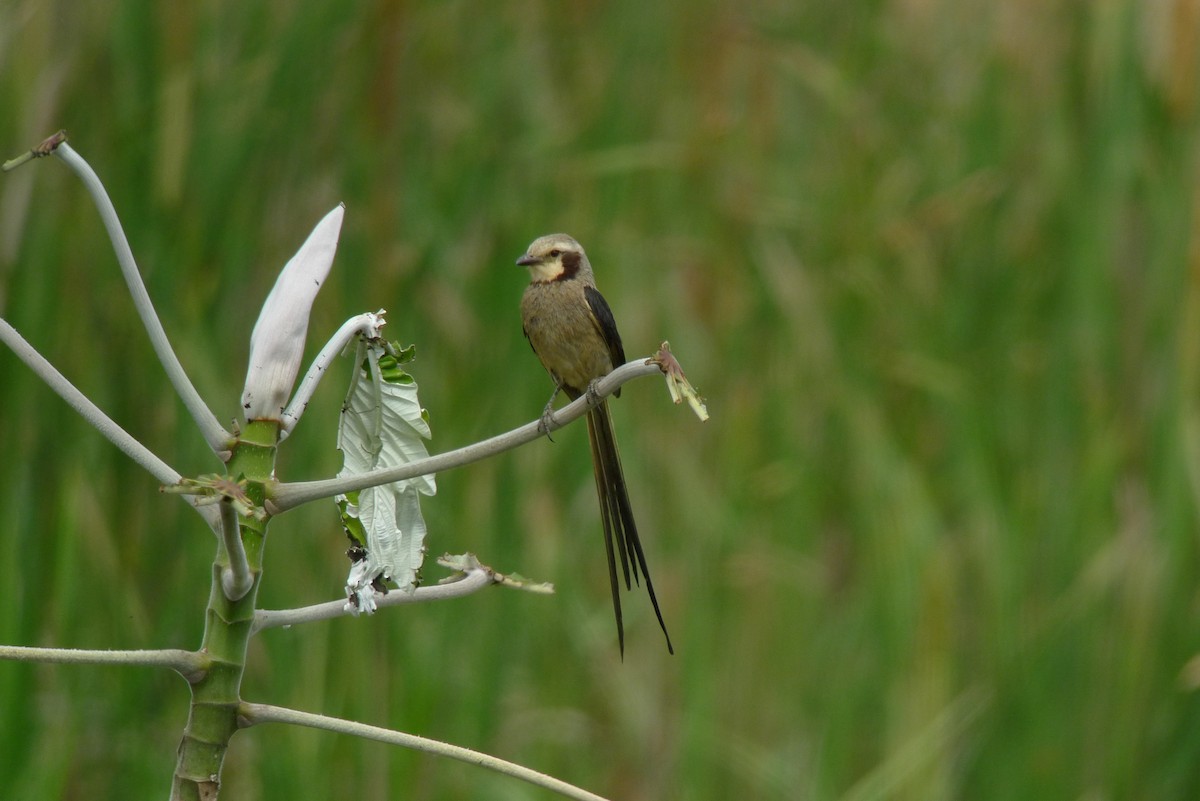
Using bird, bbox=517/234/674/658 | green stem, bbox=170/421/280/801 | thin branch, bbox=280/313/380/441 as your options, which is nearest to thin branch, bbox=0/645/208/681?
green stem, bbox=170/421/280/801

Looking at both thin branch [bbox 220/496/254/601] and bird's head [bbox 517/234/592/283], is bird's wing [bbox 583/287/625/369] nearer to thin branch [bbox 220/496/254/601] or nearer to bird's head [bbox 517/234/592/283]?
bird's head [bbox 517/234/592/283]

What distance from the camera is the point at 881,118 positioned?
2861 mm

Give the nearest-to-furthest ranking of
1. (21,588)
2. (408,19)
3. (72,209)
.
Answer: (21,588), (72,209), (408,19)

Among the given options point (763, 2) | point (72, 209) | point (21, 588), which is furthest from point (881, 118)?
point (21, 588)

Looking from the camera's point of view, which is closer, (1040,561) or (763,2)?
(1040,561)

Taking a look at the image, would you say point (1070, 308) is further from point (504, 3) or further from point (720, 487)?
point (504, 3)

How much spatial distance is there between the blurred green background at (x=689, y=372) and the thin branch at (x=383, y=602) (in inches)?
44.1

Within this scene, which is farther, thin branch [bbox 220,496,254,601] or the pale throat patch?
the pale throat patch

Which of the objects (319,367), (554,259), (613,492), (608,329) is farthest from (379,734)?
(554,259)

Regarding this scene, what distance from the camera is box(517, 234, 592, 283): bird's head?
220 centimetres

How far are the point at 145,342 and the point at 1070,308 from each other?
1.63m

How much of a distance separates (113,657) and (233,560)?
7 centimetres

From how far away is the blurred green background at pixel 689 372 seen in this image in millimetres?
1882

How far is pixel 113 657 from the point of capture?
0.61 m
